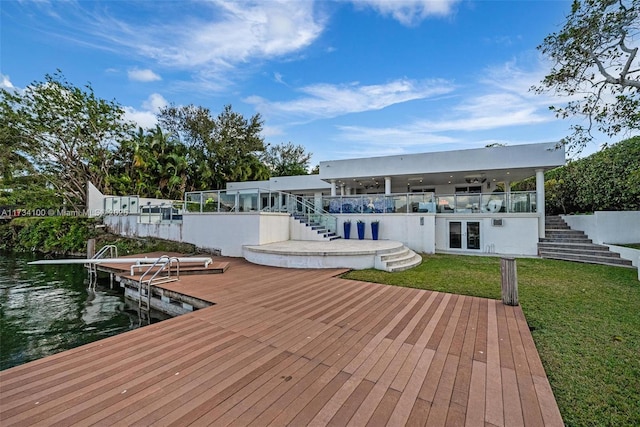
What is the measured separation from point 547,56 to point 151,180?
2548 cm

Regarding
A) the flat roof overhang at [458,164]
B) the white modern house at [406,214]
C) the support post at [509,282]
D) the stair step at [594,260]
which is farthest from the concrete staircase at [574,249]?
the support post at [509,282]

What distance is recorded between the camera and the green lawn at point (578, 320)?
2406mm

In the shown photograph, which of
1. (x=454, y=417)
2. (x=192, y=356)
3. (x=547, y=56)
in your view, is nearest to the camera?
(x=454, y=417)

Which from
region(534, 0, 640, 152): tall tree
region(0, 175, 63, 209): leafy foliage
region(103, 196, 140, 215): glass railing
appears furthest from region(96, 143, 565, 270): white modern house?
region(0, 175, 63, 209): leafy foliage

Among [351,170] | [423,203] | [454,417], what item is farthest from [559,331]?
[351,170]

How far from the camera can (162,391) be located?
2.38 meters

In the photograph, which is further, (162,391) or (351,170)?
(351,170)

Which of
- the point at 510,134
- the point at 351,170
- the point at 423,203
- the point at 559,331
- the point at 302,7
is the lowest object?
the point at 559,331

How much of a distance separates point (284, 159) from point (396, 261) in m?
28.3

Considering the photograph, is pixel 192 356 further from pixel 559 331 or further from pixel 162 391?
pixel 559 331

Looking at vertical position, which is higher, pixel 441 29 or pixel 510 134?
pixel 441 29

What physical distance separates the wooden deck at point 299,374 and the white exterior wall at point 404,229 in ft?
24.5

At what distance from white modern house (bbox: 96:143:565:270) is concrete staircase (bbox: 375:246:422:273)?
284cm

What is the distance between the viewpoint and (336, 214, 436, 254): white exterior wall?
11.8m
